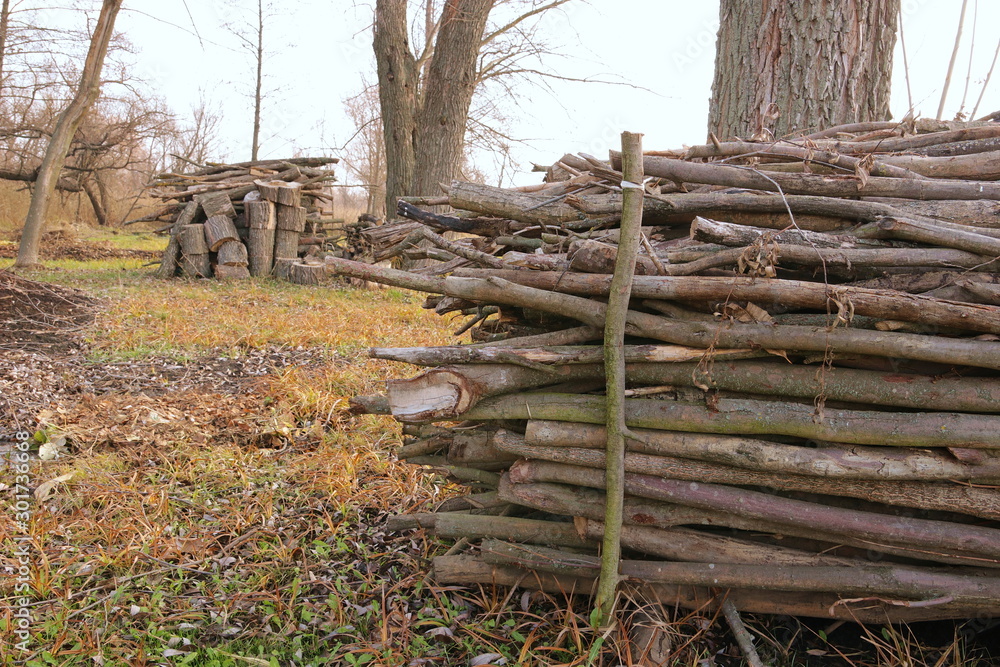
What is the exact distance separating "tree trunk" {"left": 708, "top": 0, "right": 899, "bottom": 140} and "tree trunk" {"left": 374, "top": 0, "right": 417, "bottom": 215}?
743 centimetres

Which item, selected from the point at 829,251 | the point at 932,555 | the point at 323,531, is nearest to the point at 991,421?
the point at 932,555

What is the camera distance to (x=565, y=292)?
2316 mm

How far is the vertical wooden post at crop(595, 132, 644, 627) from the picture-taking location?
2080 mm

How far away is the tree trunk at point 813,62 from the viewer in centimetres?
362

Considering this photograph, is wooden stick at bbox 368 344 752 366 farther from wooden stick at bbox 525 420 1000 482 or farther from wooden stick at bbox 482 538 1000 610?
wooden stick at bbox 482 538 1000 610

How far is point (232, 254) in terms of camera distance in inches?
405

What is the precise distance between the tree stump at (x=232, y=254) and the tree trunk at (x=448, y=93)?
115 inches

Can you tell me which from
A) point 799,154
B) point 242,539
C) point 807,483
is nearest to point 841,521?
point 807,483

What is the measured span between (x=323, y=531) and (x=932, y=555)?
2.47 m

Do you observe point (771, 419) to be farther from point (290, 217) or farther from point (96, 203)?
Answer: point (96, 203)

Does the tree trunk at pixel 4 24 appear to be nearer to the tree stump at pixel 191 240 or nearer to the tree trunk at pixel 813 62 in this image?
the tree stump at pixel 191 240

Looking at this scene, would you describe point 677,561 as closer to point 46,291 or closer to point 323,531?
point 323,531

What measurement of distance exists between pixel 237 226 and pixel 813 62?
9.49 metres

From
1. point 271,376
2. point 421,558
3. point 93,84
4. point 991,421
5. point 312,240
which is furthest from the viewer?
point 312,240
